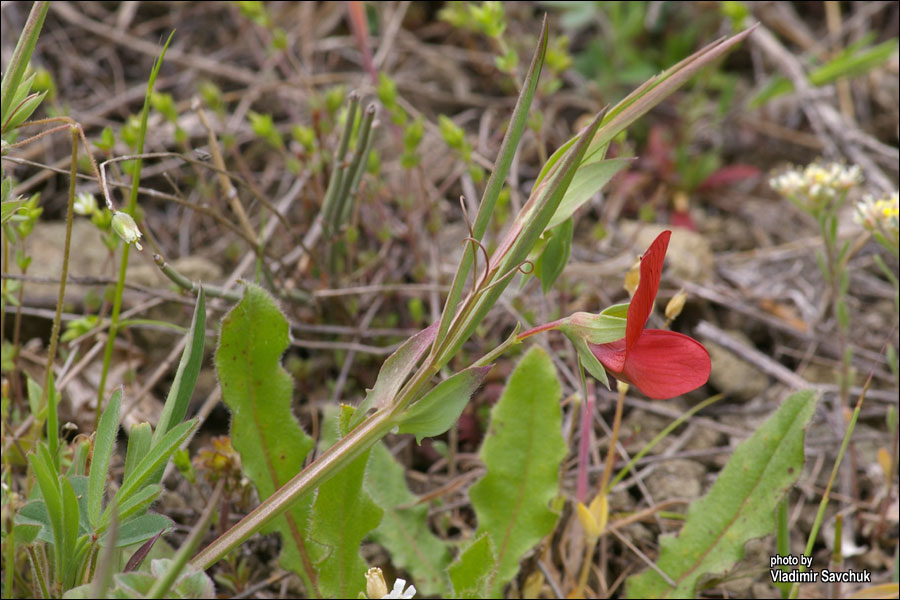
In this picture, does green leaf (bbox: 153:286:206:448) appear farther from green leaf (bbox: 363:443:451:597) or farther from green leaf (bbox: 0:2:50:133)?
green leaf (bbox: 363:443:451:597)

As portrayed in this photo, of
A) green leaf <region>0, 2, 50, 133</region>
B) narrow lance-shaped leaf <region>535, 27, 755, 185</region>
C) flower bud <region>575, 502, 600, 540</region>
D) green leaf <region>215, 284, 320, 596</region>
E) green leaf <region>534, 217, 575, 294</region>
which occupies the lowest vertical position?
flower bud <region>575, 502, 600, 540</region>

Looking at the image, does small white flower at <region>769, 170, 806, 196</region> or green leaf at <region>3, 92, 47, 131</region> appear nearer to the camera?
green leaf at <region>3, 92, 47, 131</region>

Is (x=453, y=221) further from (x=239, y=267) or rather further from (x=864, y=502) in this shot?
(x=864, y=502)

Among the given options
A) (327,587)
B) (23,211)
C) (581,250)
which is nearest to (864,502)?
(581,250)

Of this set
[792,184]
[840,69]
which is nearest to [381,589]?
[792,184]

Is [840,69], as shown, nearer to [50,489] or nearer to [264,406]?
[264,406]

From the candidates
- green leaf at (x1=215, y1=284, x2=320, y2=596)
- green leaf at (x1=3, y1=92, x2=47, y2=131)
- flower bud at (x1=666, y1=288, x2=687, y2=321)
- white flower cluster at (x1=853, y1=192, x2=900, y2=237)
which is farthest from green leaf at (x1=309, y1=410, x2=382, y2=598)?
white flower cluster at (x1=853, y1=192, x2=900, y2=237)
